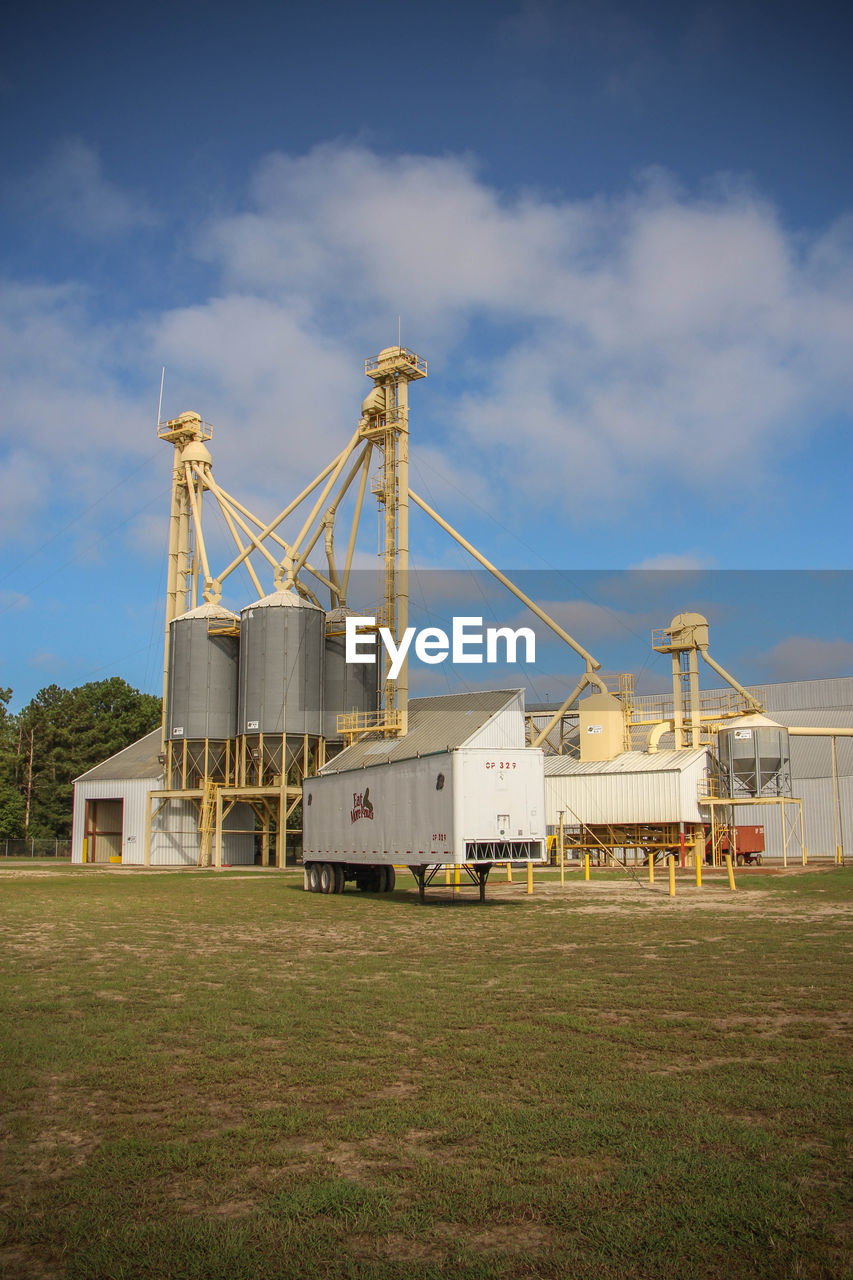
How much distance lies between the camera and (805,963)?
52.1 ft

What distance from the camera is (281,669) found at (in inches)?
2352

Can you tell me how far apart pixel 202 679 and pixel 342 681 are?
880cm

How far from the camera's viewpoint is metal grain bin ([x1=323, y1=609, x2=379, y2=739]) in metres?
62.9

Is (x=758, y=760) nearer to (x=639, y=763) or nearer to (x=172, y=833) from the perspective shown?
(x=639, y=763)

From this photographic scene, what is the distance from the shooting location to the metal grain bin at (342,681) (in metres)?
62.9

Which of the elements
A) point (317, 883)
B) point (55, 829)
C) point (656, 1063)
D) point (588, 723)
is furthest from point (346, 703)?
point (656, 1063)

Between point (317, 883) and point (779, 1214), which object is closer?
point (779, 1214)

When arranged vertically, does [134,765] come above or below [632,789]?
above

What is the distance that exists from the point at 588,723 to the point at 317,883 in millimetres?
30574

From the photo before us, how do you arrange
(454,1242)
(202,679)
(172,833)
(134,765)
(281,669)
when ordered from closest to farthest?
(454,1242) → (281,669) → (202,679) → (172,833) → (134,765)

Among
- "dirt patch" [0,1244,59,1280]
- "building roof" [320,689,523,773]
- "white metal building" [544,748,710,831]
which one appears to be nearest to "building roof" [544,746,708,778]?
"white metal building" [544,748,710,831]

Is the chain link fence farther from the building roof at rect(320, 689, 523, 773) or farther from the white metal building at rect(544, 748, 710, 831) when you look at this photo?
the white metal building at rect(544, 748, 710, 831)

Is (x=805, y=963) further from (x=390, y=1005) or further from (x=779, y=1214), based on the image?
(x=779, y=1214)

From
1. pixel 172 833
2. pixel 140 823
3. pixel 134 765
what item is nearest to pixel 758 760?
pixel 172 833
